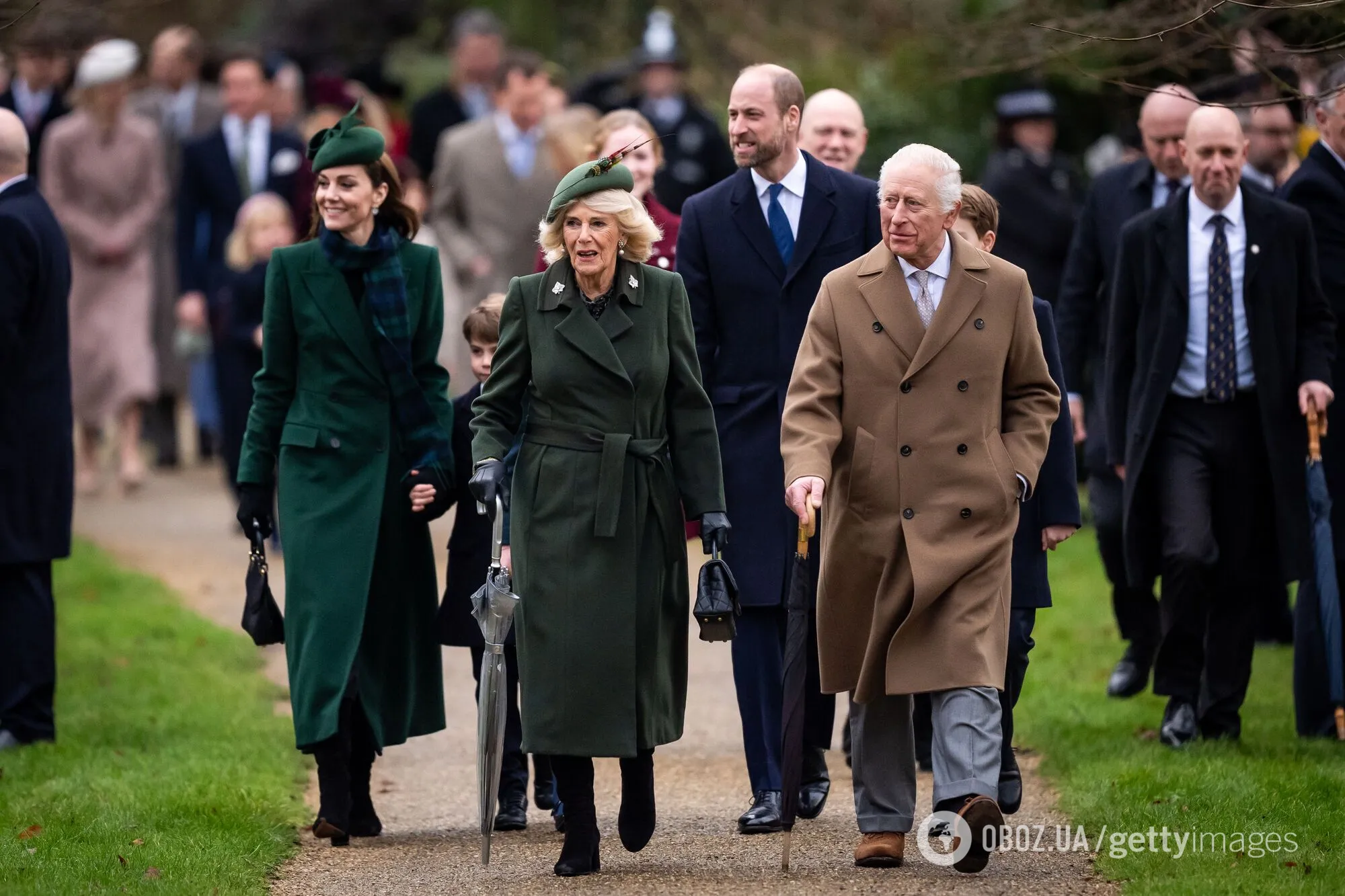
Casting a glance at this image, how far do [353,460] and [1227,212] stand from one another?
132 inches

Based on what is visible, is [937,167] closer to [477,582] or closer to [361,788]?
[477,582]

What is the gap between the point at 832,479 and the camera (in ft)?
23.3

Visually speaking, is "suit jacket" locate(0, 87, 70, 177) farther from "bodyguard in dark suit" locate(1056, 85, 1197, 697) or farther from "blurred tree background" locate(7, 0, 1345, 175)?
"bodyguard in dark suit" locate(1056, 85, 1197, 697)

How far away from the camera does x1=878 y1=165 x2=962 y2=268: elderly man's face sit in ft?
22.9

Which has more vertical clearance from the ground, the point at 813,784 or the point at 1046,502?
the point at 1046,502

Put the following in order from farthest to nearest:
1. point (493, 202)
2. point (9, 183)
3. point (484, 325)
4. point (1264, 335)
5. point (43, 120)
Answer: point (43, 120) < point (493, 202) < point (9, 183) < point (1264, 335) < point (484, 325)

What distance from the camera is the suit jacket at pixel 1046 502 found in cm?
751

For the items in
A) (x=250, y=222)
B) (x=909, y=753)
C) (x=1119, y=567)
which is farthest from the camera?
(x=250, y=222)

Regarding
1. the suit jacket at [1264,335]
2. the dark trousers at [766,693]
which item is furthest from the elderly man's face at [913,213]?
the suit jacket at [1264,335]

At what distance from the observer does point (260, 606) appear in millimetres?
7727

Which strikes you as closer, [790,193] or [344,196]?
[344,196]

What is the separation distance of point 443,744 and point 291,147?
23.5 feet

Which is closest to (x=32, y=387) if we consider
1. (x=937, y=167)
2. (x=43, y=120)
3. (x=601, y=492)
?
(x=601, y=492)

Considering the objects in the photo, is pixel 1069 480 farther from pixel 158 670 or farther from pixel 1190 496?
pixel 158 670
